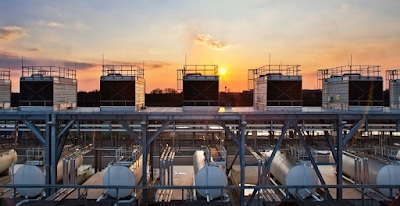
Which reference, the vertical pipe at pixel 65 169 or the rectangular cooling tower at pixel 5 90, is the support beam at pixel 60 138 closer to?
the vertical pipe at pixel 65 169

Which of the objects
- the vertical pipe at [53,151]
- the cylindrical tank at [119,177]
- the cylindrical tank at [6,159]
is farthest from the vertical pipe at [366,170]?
the cylindrical tank at [6,159]

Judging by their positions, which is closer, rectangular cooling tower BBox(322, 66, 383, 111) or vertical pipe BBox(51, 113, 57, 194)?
vertical pipe BBox(51, 113, 57, 194)

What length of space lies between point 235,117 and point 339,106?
10.0 meters

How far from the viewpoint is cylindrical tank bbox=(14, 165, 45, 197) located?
2209 cm

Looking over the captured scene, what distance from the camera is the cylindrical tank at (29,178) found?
22094 millimetres

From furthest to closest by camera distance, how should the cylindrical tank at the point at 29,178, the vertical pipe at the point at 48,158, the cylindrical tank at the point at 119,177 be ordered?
the vertical pipe at the point at 48,158 → the cylindrical tank at the point at 29,178 → the cylindrical tank at the point at 119,177

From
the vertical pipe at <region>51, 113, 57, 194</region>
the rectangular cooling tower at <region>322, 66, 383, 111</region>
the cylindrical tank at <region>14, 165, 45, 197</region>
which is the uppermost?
the rectangular cooling tower at <region>322, 66, 383, 111</region>

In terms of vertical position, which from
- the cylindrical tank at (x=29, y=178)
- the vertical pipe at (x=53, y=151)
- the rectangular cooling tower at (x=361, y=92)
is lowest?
the cylindrical tank at (x=29, y=178)

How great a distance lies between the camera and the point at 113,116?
2238cm

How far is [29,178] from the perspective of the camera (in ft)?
72.8

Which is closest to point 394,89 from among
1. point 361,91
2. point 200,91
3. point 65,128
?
point 361,91

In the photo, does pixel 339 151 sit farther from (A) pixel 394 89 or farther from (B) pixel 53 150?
(B) pixel 53 150

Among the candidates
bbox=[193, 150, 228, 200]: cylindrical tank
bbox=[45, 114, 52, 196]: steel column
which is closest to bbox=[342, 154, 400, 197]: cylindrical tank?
bbox=[193, 150, 228, 200]: cylindrical tank

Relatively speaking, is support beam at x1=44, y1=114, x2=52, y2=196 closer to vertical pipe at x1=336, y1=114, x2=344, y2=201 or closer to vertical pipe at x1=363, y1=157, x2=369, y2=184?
vertical pipe at x1=336, y1=114, x2=344, y2=201
